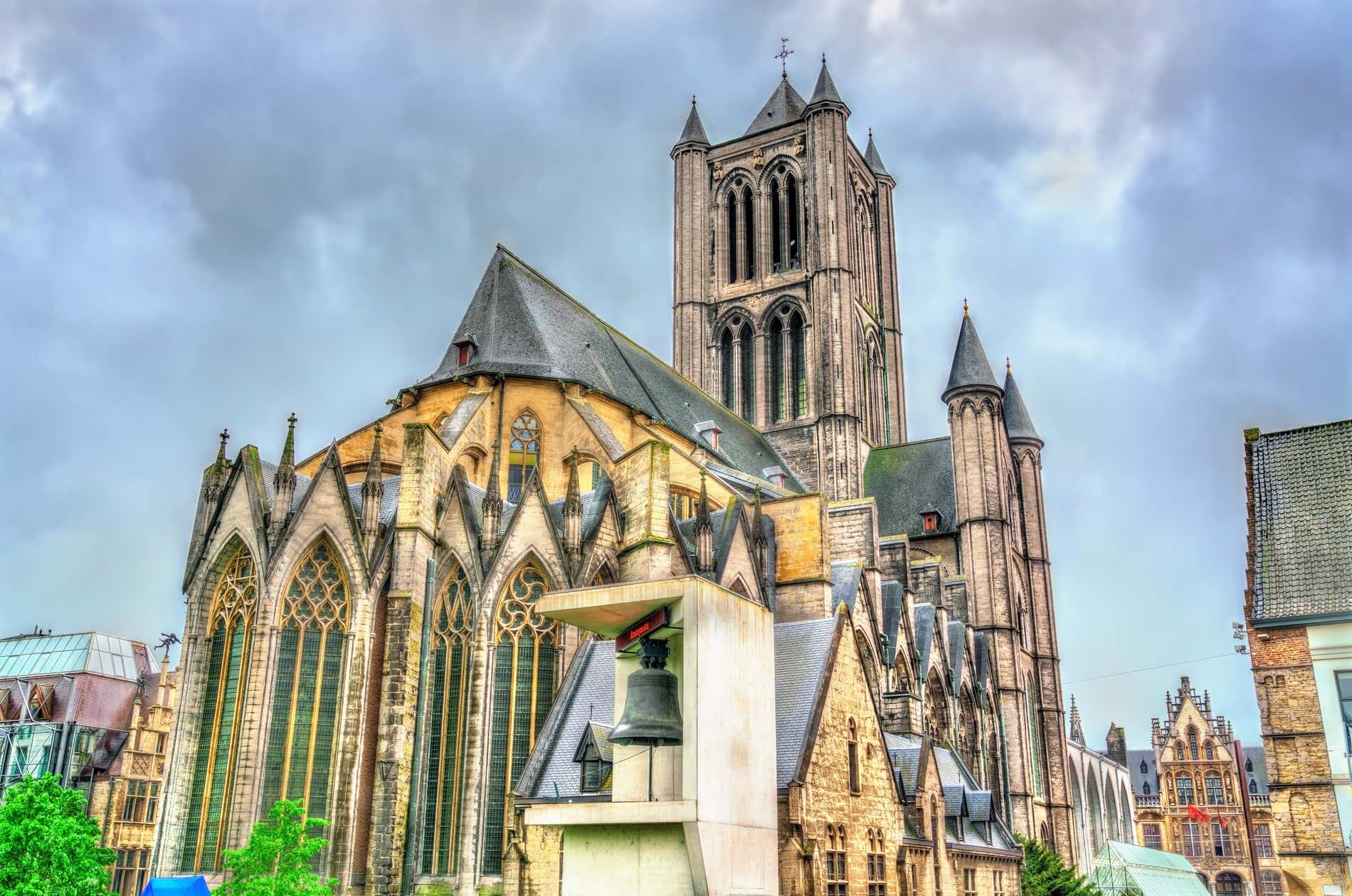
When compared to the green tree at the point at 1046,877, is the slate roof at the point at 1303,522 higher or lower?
higher

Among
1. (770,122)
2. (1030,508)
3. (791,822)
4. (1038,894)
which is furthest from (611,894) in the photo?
(770,122)

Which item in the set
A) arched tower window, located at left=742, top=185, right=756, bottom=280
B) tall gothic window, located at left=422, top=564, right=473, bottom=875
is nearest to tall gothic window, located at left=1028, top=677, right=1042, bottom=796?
arched tower window, located at left=742, top=185, right=756, bottom=280

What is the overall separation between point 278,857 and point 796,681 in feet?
29.1

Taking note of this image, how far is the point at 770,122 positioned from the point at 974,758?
3123 cm

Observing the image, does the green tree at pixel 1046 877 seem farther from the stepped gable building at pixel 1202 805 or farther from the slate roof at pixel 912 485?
the stepped gable building at pixel 1202 805

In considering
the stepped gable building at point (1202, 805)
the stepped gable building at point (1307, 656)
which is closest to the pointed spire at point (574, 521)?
the stepped gable building at point (1307, 656)

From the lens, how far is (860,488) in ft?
160

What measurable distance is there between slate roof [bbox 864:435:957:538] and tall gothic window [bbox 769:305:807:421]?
410 centimetres

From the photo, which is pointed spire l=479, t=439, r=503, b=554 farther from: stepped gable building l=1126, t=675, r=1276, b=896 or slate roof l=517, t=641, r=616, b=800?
stepped gable building l=1126, t=675, r=1276, b=896

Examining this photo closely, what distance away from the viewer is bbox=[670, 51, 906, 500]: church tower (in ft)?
166

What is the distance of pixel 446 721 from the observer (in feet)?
79.3

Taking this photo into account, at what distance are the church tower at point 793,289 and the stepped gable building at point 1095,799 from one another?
17.3m

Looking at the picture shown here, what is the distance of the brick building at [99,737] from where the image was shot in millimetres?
36875

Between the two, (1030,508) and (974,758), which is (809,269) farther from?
(974,758)
